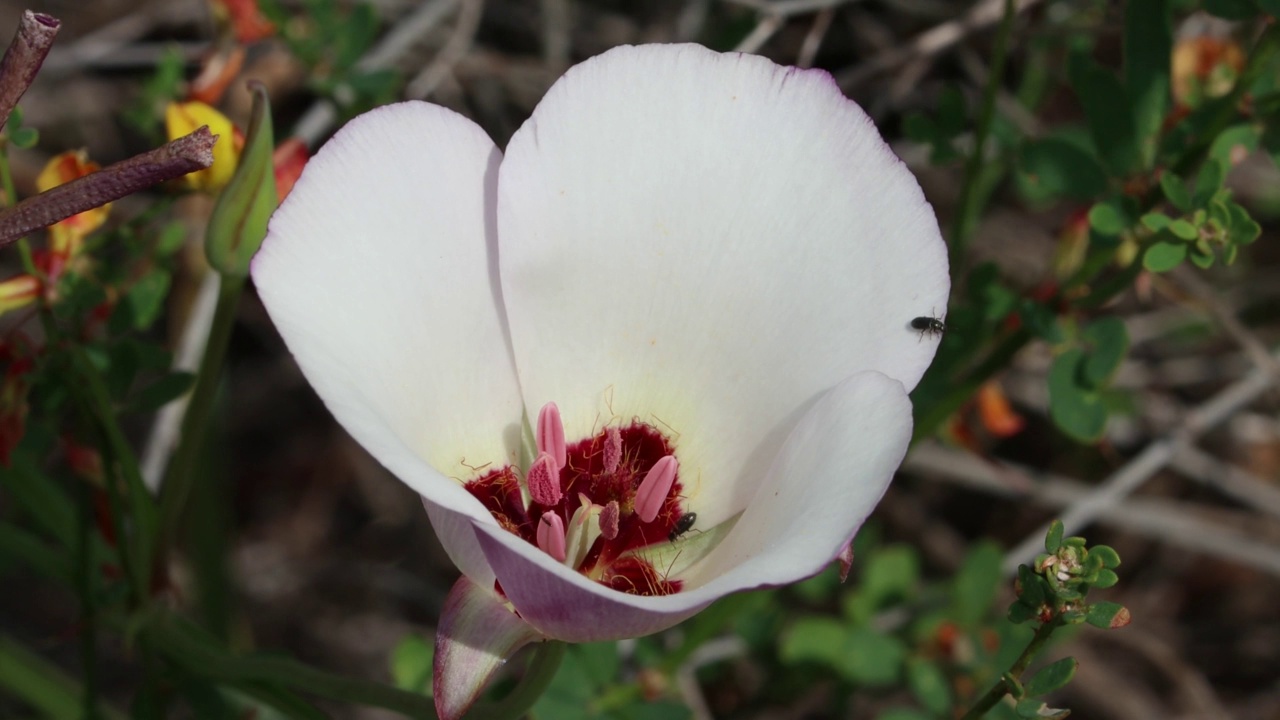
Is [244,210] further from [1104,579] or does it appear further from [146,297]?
[1104,579]

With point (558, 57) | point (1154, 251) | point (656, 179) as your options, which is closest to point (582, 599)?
point (656, 179)

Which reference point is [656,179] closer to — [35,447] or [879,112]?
[35,447]

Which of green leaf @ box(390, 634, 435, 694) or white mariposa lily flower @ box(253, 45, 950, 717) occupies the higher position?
white mariposa lily flower @ box(253, 45, 950, 717)

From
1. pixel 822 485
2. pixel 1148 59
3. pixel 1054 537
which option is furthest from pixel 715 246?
pixel 1148 59

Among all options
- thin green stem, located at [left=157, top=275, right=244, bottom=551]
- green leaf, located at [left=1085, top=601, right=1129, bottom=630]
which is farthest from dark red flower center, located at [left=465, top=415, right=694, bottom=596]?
green leaf, located at [left=1085, top=601, right=1129, bottom=630]

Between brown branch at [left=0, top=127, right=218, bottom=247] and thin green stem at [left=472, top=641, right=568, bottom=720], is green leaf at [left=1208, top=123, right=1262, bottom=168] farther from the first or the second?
brown branch at [left=0, top=127, right=218, bottom=247]

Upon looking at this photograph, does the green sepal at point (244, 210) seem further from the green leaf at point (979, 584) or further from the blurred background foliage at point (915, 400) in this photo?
the green leaf at point (979, 584)

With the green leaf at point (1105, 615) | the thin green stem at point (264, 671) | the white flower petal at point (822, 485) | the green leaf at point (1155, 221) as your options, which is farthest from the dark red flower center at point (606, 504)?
the green leaf at point (1155, 221)
